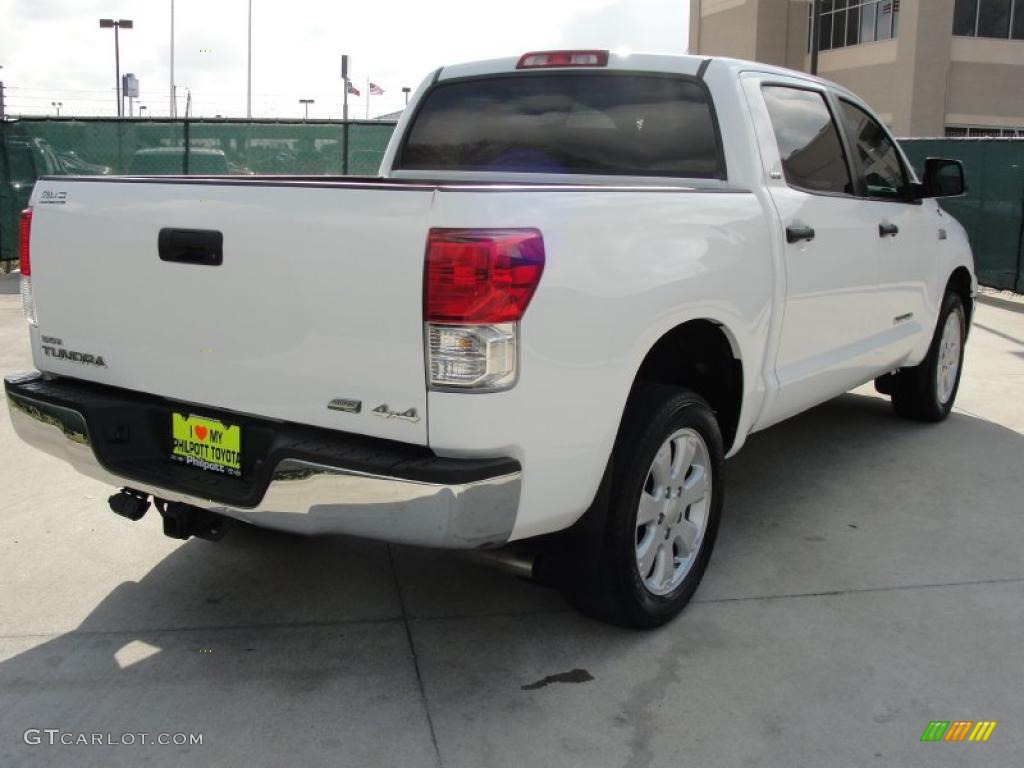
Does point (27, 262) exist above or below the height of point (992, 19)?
below

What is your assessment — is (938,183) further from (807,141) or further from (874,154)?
(807,141)

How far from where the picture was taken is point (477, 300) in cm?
267

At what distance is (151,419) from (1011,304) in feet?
38.7

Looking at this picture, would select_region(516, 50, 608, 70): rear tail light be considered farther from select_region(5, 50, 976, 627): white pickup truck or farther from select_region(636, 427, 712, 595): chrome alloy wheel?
select_region(636, 427, 712, 595): chrome alloy wheel

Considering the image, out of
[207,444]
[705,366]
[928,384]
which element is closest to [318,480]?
[207,444]

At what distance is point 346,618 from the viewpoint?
3.70 m

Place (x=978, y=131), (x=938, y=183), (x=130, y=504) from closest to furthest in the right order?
1. (x=130, y=504)
2. (x=938, y=183)
3. (x=978, y=131)

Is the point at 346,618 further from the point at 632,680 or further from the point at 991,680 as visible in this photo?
the point at 991,680

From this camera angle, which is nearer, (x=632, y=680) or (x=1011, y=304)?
(x=632, y=680)

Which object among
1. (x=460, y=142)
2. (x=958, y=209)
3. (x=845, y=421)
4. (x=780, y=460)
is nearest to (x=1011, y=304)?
(x=958, y=209)

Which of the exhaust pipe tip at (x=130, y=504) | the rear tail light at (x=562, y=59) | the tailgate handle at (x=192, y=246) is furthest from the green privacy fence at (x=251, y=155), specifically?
the tailgate handle at (x=192, y=246)

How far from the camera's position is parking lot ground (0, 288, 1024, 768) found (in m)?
2.94

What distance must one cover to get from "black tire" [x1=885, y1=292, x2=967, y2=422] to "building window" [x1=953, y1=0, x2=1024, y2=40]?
27861 millimetres

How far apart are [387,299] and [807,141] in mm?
2637
